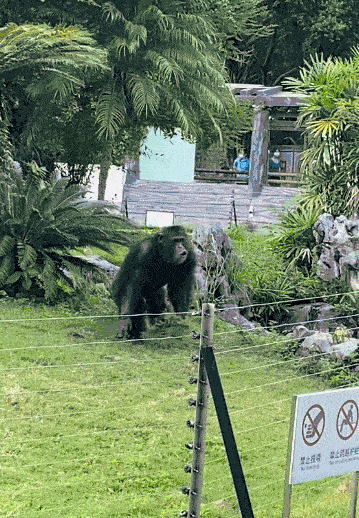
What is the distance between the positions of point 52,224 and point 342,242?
379 cm

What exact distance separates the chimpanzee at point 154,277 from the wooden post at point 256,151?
474 inches

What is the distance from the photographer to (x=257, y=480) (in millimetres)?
4945

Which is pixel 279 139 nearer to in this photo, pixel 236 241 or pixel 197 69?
pixel 197 69

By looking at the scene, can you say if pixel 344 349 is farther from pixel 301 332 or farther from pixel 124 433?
pixel 124 433

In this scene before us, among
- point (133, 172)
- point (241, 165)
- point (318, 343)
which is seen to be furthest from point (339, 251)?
point (241, 165)

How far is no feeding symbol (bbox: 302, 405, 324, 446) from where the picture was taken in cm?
331

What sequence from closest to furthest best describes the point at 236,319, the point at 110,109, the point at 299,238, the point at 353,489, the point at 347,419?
1. the point at 347,419
2. the point at 353,489
3. the point at 236,319
4. the point at 299,238
5. the point at 110,109

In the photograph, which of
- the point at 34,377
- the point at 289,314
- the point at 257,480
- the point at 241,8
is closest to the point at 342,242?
the point at 289,314

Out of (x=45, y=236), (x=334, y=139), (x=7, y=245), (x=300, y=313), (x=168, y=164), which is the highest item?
(x=334, y=139)

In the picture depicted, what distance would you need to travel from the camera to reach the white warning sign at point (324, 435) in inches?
130

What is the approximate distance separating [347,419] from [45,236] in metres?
6.96

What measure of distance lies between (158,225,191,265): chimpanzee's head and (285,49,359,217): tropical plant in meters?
4.02

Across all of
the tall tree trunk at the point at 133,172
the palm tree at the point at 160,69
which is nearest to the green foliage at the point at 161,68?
the palm tree at the point at 160,69

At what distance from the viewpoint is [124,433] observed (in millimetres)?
5621
